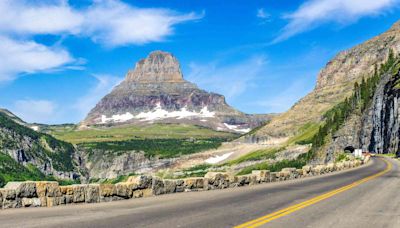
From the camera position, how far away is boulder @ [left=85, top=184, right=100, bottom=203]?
1902 cm

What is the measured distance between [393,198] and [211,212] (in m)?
11.7

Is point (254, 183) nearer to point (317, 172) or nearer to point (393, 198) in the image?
point (393, 198)

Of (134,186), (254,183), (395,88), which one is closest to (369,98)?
(395,88)

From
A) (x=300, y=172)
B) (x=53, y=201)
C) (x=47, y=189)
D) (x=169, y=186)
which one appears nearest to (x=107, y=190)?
(x=53, y=201)

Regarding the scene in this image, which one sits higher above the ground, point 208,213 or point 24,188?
point 24,188

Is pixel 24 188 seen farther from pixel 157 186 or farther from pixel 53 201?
pixel 157 186

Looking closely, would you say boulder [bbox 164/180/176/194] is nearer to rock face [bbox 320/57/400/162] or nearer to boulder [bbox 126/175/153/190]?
boulder [bbox 126/175/153/190]

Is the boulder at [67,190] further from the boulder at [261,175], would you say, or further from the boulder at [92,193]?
the boulder at [261,175]

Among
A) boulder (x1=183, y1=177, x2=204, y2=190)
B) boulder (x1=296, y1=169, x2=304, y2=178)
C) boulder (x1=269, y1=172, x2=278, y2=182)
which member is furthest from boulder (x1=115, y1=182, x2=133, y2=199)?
boulder (x1=296, y1=169, x2=304, y2=178)

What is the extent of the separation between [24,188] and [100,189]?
3.73 metres

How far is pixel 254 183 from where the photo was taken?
107 ft

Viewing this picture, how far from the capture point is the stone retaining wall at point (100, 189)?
54.7 ft

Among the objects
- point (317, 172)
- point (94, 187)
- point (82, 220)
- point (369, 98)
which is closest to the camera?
point (82, 220)

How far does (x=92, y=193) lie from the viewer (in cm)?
1922
